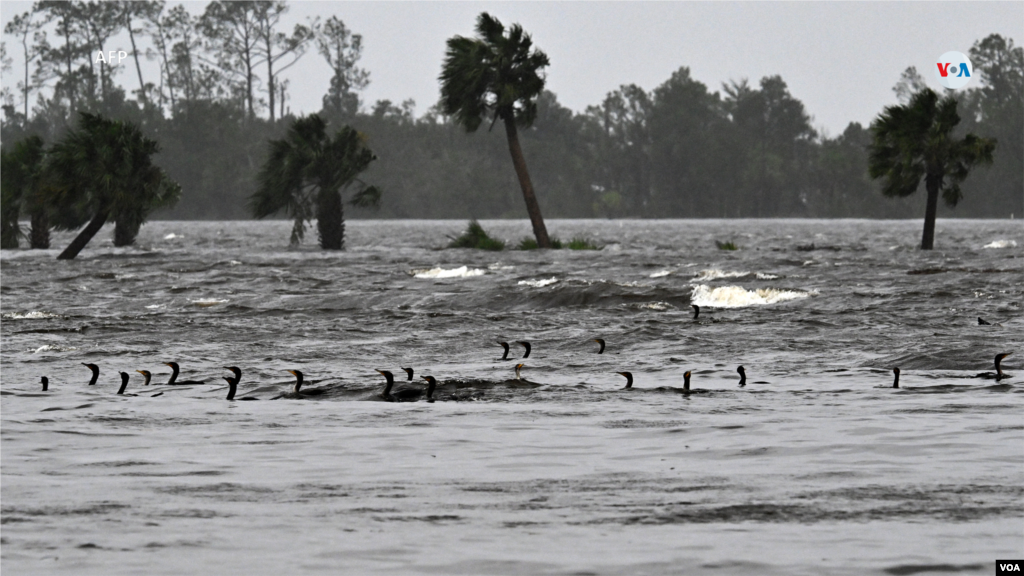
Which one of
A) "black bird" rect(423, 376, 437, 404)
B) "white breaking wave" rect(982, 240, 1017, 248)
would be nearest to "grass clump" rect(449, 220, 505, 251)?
"white breaking wave" rect(982, 240, 1017, 248)

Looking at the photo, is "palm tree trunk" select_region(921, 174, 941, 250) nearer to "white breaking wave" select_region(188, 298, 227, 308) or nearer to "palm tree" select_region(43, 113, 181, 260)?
"palm tree" select_region(43, 113, 181, 260)

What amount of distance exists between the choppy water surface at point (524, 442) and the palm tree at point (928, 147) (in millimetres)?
A: 18498

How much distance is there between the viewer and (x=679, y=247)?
156ft

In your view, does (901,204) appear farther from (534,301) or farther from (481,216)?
(534,301)

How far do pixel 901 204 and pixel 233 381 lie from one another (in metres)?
122

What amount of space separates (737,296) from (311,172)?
23.2 meters

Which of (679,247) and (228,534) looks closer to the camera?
(228,534)

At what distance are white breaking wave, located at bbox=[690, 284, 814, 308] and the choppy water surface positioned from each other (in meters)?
0.45

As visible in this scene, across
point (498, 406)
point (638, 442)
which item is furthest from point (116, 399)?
point (638, 442)

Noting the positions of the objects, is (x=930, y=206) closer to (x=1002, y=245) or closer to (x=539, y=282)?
(x=1002, y=245)

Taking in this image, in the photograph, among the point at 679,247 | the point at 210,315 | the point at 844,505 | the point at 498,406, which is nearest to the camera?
the point at 844,505

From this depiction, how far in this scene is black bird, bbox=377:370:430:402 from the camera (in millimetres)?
11055

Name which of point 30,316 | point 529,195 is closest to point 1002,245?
point 529,195

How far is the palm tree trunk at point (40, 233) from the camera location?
146 ft
